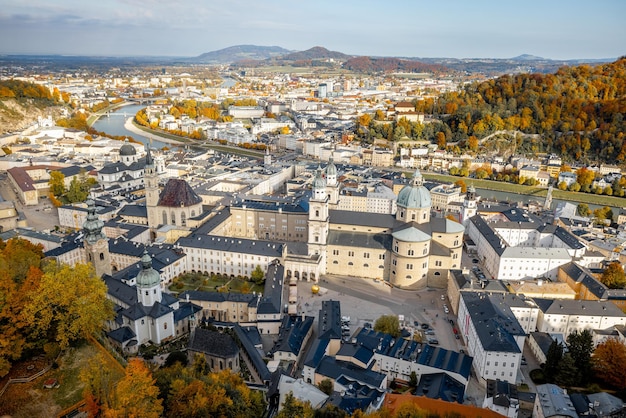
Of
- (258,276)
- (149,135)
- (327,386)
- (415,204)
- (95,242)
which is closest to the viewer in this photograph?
(327,386)

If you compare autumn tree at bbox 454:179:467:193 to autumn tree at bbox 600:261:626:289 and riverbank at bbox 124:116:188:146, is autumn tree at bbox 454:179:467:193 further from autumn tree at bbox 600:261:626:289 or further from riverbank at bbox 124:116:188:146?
riverbank at bbox 124:116:188:146

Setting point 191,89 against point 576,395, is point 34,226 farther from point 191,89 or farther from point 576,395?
point 191,89

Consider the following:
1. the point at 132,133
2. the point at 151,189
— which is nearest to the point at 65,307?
the point at 151,189

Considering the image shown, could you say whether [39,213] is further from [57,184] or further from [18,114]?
[18,114]

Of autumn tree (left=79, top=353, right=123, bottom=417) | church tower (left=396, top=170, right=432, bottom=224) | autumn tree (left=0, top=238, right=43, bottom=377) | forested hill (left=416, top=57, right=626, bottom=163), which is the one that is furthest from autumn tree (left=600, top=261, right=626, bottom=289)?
forested hill (left=416, top=57, right=626, bottom=163)

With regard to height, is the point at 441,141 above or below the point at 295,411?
above
